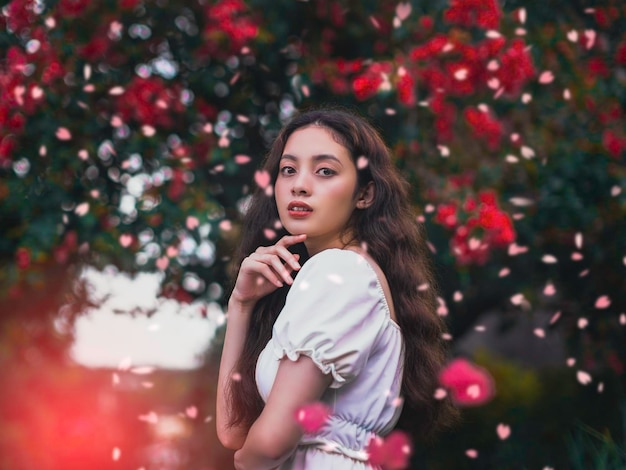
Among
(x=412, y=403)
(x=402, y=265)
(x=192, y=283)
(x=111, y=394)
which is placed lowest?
(x=111, y=394)

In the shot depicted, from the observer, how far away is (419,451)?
549cm

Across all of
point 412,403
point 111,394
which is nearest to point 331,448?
point 412,403

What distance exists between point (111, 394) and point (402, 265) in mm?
6072

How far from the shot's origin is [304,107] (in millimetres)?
5273

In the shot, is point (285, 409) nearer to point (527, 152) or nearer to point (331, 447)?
point (331, 447)

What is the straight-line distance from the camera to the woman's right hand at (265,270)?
2.20 meters

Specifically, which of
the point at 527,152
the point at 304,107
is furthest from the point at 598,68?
the point at 304,107

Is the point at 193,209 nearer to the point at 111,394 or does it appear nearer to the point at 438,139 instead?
the point at 438,139

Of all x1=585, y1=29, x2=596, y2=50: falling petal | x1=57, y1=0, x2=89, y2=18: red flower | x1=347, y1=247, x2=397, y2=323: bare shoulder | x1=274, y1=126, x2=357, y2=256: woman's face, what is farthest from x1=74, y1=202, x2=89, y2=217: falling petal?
x1=585, y1=29, x2=596, y2=50: falling petal

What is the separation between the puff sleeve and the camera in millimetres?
1933

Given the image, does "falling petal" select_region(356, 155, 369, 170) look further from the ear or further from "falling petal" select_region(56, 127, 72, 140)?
"falling petal" select_region(56, 127, 72, 140)

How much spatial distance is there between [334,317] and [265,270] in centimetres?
34

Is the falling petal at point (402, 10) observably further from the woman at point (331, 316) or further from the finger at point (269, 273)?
the finger at point (269, 273)

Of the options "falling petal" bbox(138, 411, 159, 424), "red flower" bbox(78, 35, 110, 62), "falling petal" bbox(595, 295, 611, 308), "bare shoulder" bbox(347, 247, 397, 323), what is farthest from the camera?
"falling petal" bbox(138, 411, 159, 424)
